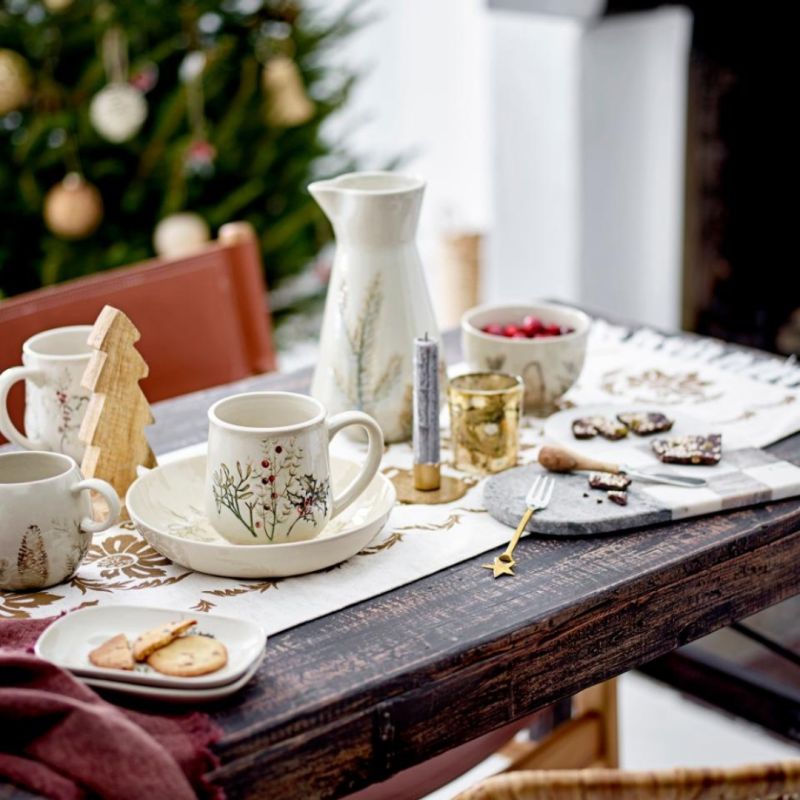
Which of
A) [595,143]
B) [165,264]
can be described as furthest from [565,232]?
[165,264]

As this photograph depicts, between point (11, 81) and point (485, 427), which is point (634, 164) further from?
point (485, 427)

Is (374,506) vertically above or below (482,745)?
above

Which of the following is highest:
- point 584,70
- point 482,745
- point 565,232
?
point 584,70

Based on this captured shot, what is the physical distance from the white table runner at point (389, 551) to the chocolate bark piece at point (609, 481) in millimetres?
99

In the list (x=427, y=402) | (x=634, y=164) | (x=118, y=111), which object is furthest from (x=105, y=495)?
(x=634, y=164)

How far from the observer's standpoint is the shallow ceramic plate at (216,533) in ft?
3.09

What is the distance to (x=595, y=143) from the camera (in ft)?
9.78

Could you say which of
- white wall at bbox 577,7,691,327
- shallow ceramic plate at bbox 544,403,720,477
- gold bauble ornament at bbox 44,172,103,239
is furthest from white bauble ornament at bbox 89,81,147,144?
shallow ceramic plate at bbox 544,403,720,477

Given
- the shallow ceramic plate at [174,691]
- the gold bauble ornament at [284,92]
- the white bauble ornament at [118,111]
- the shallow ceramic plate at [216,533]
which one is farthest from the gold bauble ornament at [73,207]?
the shallow ceramic plate at [174,691]

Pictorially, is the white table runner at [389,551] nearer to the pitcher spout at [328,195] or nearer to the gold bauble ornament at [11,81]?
the pitcher spout at [328,195]

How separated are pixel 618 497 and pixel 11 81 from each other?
164 cm

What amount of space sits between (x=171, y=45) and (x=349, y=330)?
1.54 metres

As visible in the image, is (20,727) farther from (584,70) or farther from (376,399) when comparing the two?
(584,70)

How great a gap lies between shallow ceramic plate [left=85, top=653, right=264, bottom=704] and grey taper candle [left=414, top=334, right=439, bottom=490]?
14.1 inches
